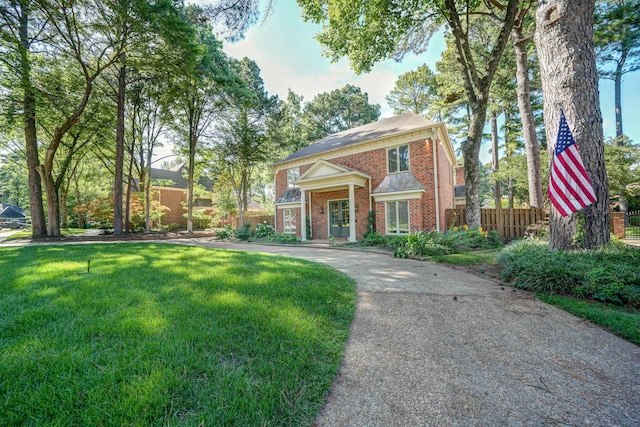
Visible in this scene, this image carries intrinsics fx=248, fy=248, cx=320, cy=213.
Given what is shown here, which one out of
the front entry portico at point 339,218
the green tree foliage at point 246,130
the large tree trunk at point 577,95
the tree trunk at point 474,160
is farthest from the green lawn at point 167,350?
the green tree foliage at point 246,130

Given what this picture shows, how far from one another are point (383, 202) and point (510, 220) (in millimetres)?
5080

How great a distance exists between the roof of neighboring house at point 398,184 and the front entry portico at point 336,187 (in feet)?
3.01

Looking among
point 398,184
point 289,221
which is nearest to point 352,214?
point 398,184

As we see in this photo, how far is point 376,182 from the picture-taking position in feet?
41.2

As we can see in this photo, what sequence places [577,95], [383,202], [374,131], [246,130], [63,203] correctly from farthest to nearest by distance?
[63,203] → [246,130] → [374,131] → [383,202] → [577,95]

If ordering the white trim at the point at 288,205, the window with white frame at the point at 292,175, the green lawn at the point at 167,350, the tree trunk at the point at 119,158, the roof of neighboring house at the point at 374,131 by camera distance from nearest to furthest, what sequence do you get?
the green lawn at the point at 167,350 < the roof of neighboring house at the point at 374,131 < the tree trunk at the point at 119,158 < the white trim at the point at 288,205 < the window with white frame at the point at 292,175

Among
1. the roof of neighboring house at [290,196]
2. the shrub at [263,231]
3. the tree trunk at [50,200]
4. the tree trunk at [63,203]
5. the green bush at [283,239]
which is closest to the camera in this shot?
the tree trunk at [50,200]

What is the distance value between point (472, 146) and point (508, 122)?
13.6 meters

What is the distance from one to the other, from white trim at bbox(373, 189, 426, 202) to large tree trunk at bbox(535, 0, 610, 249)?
19.6 feet

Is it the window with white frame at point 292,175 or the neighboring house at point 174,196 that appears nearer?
the window with white frame at point 292,175

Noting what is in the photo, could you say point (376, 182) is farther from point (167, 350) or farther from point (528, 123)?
point (167, 350)

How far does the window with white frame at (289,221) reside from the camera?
1620 centimetres

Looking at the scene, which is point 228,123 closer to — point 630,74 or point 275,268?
point 275,268

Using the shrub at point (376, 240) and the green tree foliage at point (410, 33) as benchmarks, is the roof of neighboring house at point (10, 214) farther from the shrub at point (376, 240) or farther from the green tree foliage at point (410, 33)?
the shrub at point (376, 240)
